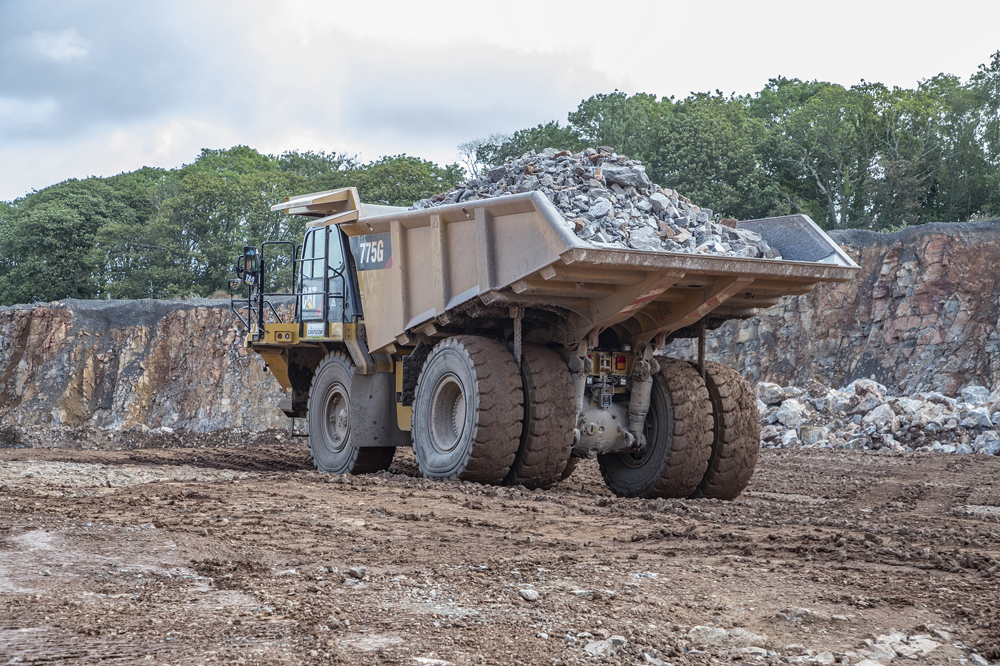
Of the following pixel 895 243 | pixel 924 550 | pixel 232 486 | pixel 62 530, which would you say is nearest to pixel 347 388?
pixel 232 486

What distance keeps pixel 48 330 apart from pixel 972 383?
27.4 m

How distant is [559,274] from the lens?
25.1ft

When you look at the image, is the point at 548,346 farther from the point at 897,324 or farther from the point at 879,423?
the point at 897,324

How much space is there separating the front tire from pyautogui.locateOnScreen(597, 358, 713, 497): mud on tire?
2.99m

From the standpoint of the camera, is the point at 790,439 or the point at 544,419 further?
the point at 790,439

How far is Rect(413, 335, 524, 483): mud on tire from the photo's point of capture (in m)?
8.36

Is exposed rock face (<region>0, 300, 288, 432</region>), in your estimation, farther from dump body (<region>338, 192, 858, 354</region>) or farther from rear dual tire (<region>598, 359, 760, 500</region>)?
rear dual tire (<region>598, 359, 760, 500</region>)

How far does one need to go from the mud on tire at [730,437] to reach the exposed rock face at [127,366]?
929 inches

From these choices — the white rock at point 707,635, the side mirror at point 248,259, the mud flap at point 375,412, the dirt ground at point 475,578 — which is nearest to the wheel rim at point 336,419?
the mud flap at point 375,412

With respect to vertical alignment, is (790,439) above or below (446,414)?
below

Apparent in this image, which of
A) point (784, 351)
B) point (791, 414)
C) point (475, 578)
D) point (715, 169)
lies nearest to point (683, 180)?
point (715, 169)

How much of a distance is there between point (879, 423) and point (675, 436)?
27.5 feet

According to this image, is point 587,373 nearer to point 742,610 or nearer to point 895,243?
point 742,610

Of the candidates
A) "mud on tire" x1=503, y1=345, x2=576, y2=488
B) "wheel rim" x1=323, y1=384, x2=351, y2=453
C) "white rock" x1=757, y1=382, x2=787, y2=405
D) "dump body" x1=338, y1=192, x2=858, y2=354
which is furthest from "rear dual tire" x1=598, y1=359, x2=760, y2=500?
"white rock" x1=757, y1=382, x2=787, y2=405
